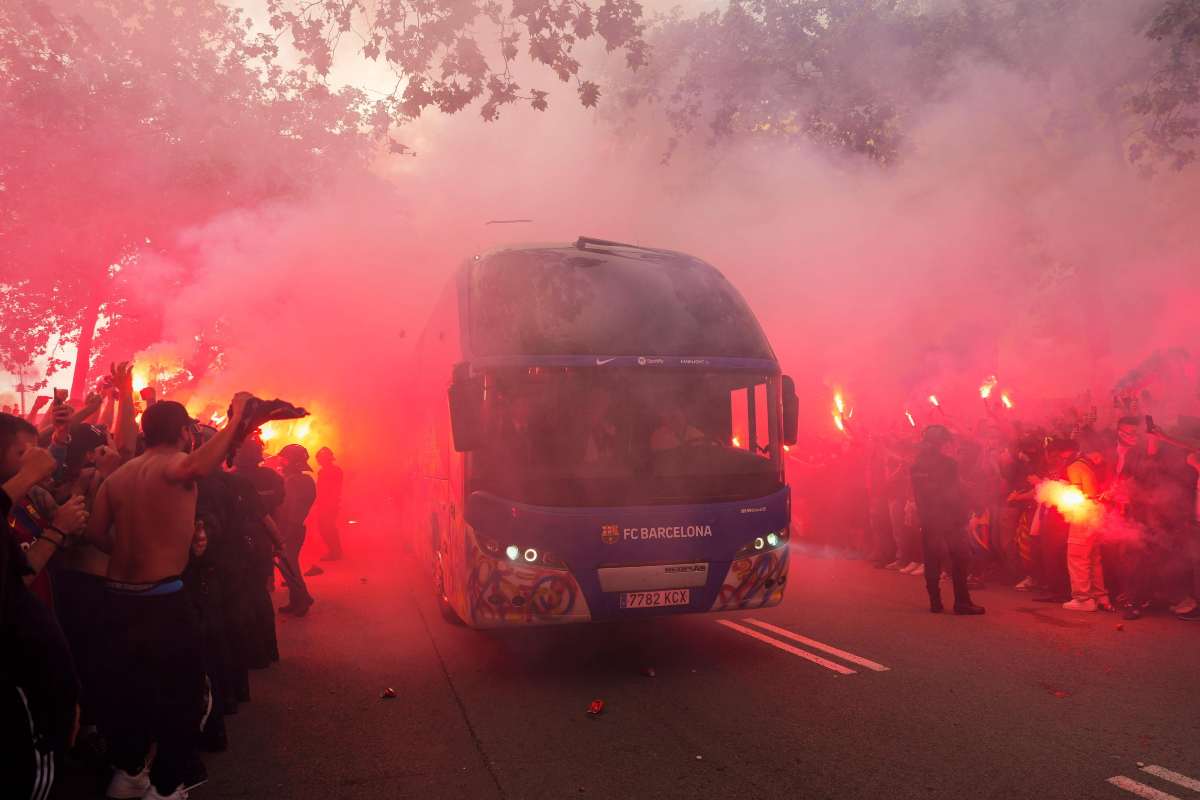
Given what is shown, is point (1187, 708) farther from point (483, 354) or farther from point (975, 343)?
point (975, 343)

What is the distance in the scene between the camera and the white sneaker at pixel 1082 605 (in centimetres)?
772

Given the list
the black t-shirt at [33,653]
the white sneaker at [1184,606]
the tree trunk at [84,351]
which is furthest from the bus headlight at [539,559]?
the tree trunk at [84,351]

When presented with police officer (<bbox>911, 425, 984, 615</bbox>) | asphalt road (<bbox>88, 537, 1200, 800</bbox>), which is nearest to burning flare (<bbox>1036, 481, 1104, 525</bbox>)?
asphalt road (<bbox>88, 537, 1200, 800</bbox>)

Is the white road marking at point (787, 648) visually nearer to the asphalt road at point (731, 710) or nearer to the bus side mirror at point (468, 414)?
the asphalt road at point (731, 710)

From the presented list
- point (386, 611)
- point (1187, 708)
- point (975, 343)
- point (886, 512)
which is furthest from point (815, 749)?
point (975, 343)

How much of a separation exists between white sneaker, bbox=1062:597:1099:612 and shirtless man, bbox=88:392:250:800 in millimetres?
7093

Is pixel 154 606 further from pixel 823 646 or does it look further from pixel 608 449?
pixel 823 646

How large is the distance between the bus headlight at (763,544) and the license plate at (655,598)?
1.47ft

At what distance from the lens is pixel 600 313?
627cm

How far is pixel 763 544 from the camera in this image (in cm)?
603

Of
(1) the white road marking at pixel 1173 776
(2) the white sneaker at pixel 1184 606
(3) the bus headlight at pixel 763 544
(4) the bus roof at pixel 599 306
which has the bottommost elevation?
(2) the white sneaker at pixel 1184 606

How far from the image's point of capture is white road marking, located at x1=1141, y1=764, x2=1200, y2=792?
12.6ft

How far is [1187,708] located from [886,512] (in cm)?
613

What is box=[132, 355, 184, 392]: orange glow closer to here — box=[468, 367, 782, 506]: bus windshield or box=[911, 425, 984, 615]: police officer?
box=[468, 367, 782, 506]: bus windshield
